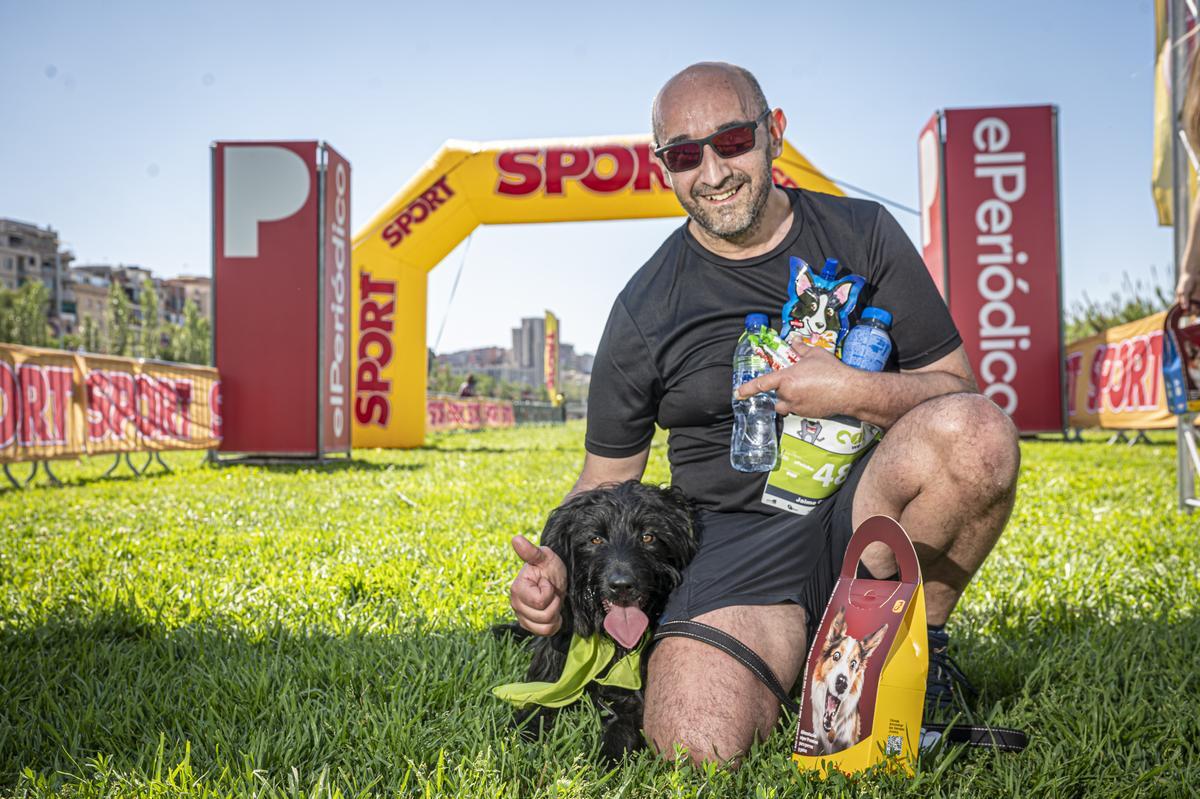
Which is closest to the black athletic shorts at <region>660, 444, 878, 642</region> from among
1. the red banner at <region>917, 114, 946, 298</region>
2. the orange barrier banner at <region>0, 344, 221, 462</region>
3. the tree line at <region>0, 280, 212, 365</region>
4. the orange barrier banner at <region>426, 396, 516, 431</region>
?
the orange barrier banner at <region>0, 344, 221, 462</region>

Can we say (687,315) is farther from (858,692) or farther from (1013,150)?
(1013,150)

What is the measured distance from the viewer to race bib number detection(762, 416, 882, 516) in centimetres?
242

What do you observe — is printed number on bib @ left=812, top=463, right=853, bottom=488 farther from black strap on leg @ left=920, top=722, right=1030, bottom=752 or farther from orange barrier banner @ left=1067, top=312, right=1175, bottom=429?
orange barrier banner @ left=1067, top=312, right=1175, bottom=429

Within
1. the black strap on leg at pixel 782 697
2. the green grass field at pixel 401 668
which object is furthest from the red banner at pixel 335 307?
the black strap on leg at pixel 782 697

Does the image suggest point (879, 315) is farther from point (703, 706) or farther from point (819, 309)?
point (703, 706)

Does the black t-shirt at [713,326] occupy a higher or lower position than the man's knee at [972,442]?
higher

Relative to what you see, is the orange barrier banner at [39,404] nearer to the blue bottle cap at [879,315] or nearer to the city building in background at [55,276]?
the blue bottle cap at [879,315]

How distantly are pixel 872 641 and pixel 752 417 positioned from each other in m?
0.83

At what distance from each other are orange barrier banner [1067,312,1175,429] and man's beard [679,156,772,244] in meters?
8.30

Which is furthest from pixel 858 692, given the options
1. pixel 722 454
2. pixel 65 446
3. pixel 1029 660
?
pixel 65 446

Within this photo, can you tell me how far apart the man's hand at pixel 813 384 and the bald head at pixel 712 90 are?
815mm

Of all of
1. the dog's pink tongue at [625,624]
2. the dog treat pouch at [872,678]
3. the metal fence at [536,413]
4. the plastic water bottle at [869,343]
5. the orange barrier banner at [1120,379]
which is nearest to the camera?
the dog treat pouch at [872,678]

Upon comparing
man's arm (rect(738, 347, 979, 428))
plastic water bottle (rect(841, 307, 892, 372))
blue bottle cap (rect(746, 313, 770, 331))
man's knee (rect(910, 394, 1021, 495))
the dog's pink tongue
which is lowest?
the dog's pink tongue

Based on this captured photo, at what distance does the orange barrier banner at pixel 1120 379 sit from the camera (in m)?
9.83
